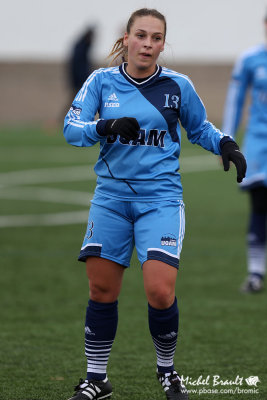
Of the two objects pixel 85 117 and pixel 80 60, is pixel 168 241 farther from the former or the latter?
pixel 80 60

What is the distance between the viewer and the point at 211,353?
22.5 feet

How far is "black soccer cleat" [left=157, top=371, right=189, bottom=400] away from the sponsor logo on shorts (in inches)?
28.9

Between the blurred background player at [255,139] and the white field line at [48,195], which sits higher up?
the blurred background player at [255,139]

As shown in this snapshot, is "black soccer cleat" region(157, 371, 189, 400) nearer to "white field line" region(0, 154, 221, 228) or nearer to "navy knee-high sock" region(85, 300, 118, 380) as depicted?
"navy knee-high sock" region(85, 300, 118, 380)

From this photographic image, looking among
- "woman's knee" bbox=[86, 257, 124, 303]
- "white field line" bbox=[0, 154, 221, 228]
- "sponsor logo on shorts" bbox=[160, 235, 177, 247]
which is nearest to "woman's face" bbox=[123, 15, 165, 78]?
"sponsor logo on shorts" bbox=[160, 235, 177, 247]

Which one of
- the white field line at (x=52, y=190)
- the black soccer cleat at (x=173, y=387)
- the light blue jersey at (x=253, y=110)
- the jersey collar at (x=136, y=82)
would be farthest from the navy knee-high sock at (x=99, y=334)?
the white field line at (x=52, y=190)

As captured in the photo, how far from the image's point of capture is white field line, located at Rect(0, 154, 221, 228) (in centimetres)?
1300

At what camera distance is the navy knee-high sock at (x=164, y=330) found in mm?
5543

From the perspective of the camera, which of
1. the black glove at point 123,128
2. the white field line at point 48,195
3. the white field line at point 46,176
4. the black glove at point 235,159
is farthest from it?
the white field line at point 46,176

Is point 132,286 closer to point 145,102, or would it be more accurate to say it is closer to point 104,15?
point 145,102

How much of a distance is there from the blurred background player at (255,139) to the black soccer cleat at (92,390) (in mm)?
3535

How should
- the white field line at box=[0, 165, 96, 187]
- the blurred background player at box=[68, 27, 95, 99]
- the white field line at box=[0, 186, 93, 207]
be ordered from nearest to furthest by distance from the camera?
the white field line at box=[0, 186, 93, 207] < the white field line at box=[0, 165, 96, 187] < the blurred background player at box=[68, 27, 95, 99]

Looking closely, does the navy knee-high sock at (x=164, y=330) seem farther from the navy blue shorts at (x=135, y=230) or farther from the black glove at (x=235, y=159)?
the black glove at (x=235, y=159)

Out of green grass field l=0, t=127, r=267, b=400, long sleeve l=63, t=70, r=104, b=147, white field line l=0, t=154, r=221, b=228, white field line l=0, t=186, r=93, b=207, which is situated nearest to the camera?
long sleeve l=63, t=70, r=104, b=147
